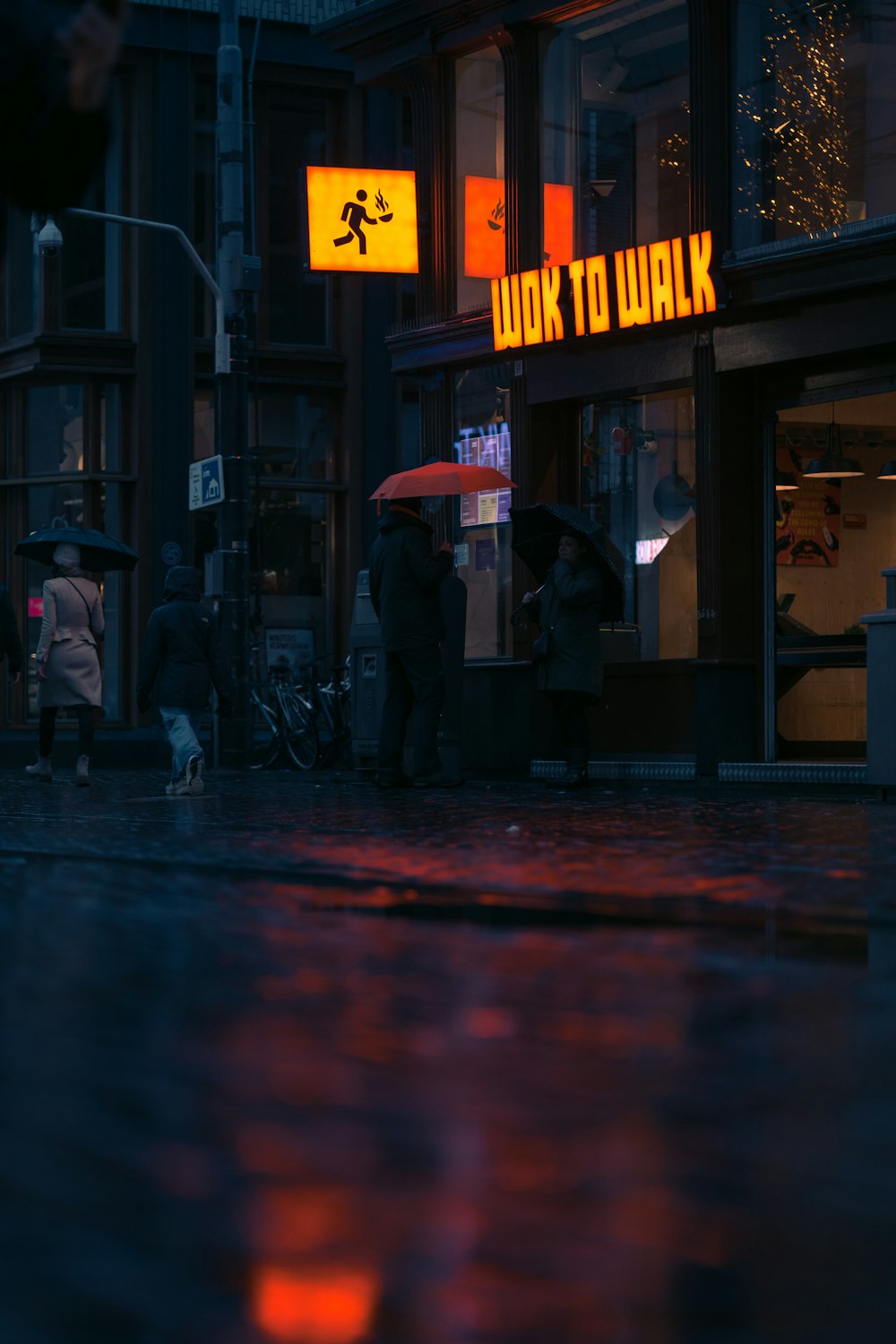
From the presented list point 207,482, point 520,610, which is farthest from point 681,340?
point 207,482

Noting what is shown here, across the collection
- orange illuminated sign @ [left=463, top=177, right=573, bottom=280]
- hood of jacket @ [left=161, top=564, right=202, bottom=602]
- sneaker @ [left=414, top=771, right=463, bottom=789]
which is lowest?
sneaker @ [left=414, top=771, right=463, bottom=789]

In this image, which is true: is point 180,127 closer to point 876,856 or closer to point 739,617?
point 739,617

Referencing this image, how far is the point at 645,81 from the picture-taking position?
17328mm

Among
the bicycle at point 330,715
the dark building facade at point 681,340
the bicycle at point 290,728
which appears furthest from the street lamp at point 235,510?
the dark building facade at point 681,340

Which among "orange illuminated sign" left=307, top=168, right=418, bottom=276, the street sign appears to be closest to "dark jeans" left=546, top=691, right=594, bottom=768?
the street sign

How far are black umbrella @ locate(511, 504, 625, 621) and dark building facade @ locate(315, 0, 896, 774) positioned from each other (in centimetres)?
68

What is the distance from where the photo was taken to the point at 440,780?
1583cm

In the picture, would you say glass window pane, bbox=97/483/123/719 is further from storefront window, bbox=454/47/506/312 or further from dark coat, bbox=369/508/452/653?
dark coat, bbox=369/508/452/653

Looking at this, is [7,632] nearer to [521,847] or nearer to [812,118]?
[812,118]

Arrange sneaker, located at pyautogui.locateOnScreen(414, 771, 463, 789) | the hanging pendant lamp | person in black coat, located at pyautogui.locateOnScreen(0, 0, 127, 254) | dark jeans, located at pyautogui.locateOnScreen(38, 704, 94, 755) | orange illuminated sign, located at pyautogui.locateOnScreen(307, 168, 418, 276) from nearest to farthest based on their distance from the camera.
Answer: person in black coat, located at pyautogui.locateOnScreen(0, 0, 127, 254) → sneaker, located at pyautogui.locateOnScreen(414, 771, 463, 789) → the hanging pendant lamp → dark jeans, located at pyautogui.locateOnScreen(38, 704, 94, 755) → orange illuminated sign, located at pyautogui.locateOnScreen(307, 168, 418, 276)

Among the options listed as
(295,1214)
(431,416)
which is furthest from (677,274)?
(295,1214)

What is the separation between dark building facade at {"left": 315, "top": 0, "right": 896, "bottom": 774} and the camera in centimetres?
1570

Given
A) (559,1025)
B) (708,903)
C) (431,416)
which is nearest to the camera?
(559,1025)

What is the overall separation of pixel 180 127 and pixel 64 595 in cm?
985
